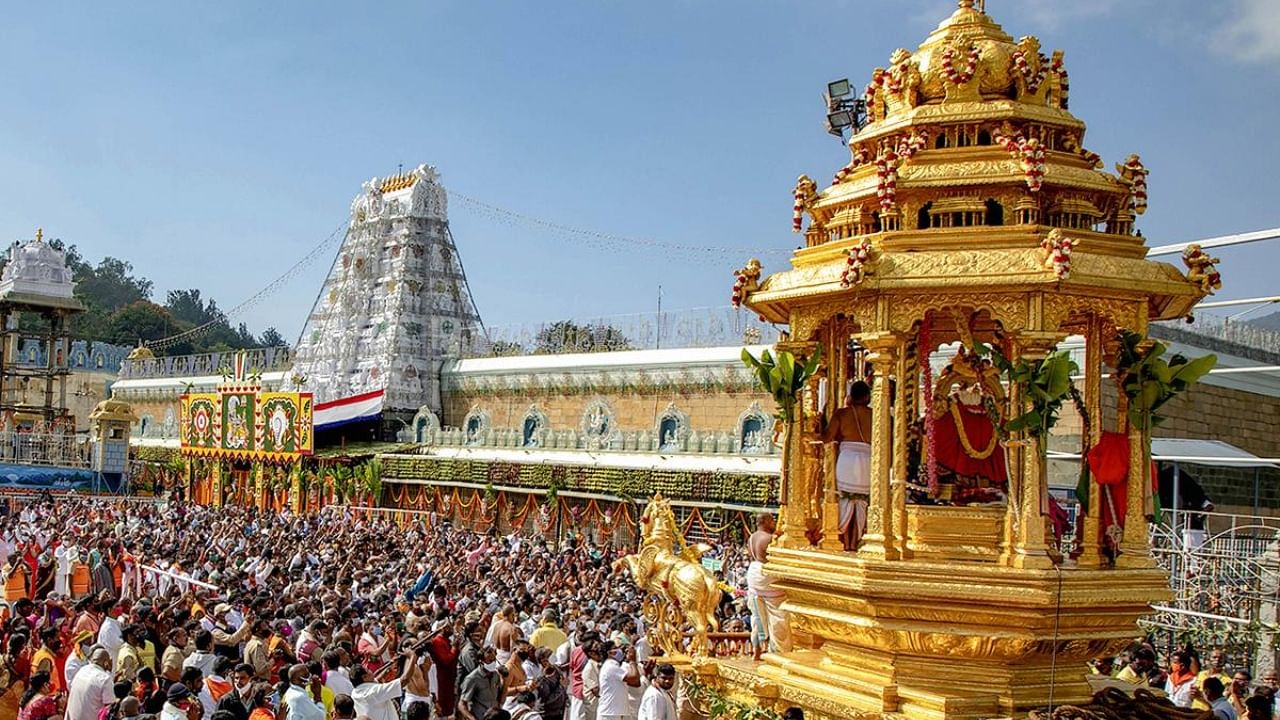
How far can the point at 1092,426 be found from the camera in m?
7.46

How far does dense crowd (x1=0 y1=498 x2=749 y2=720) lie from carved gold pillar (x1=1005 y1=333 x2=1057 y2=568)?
9.63ft

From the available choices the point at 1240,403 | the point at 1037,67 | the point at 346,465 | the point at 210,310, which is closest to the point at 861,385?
the point at 1037,67

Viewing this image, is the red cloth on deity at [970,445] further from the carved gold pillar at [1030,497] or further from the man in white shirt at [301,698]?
the man in white shirt at [301,698]

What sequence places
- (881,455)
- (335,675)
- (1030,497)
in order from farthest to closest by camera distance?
(335,675) → (881,455) → (1030,497)

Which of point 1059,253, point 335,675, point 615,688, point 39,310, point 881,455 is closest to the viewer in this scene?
point 1059,253

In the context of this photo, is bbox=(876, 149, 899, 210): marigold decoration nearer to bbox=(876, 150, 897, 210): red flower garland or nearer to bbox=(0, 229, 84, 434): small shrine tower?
bbox=(876, 150, 897, 210): red flower garland

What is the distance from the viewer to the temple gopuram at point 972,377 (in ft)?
21.9

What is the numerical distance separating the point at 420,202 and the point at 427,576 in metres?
30.2

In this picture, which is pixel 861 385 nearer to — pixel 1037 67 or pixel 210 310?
pixel 1037 67

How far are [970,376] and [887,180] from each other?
1.66m

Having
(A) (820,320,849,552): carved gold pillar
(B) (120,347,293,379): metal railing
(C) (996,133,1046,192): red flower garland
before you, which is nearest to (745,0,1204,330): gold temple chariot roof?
(C) (996,133,1046,192): red flower garland

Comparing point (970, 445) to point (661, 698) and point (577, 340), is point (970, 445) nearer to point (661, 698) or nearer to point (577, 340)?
point (661, 698)

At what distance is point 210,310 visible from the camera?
11262 cm

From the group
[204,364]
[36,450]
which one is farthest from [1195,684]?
[204,364]
